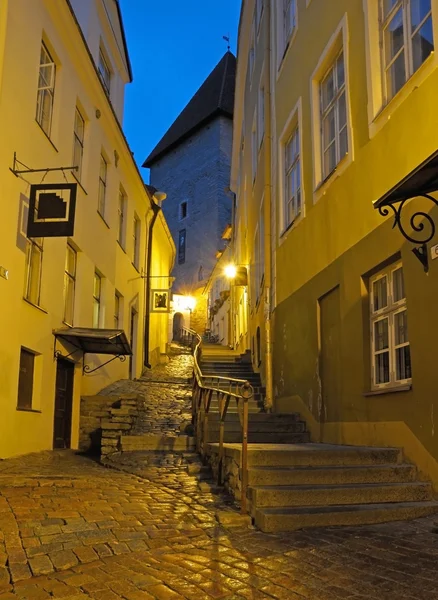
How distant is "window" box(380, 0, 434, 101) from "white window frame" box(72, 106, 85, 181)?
763cm

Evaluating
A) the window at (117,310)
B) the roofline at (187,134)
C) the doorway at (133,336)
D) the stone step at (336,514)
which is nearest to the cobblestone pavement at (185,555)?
the stone step at (336,514)

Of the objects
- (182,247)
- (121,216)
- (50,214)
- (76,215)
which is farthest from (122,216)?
(182,247)

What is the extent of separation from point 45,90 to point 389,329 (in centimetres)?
831

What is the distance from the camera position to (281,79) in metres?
12.3

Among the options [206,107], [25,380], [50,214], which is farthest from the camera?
[206,107]

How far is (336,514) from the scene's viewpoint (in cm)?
522

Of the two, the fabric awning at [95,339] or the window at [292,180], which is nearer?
the window at [292,180]

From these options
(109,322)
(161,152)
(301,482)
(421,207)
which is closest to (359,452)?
(301,482)

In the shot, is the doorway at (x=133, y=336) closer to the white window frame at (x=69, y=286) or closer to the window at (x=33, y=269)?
the white window frame at (x=69, y=286)

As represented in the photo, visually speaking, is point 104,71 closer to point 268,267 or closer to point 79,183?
point 79,183

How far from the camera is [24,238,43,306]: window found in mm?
10320

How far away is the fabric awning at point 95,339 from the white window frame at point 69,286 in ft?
1.91

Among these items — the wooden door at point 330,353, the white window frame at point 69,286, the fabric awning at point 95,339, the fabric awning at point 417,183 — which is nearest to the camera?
the fabric awning at point 417,183

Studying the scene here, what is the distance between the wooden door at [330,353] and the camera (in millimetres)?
8398
